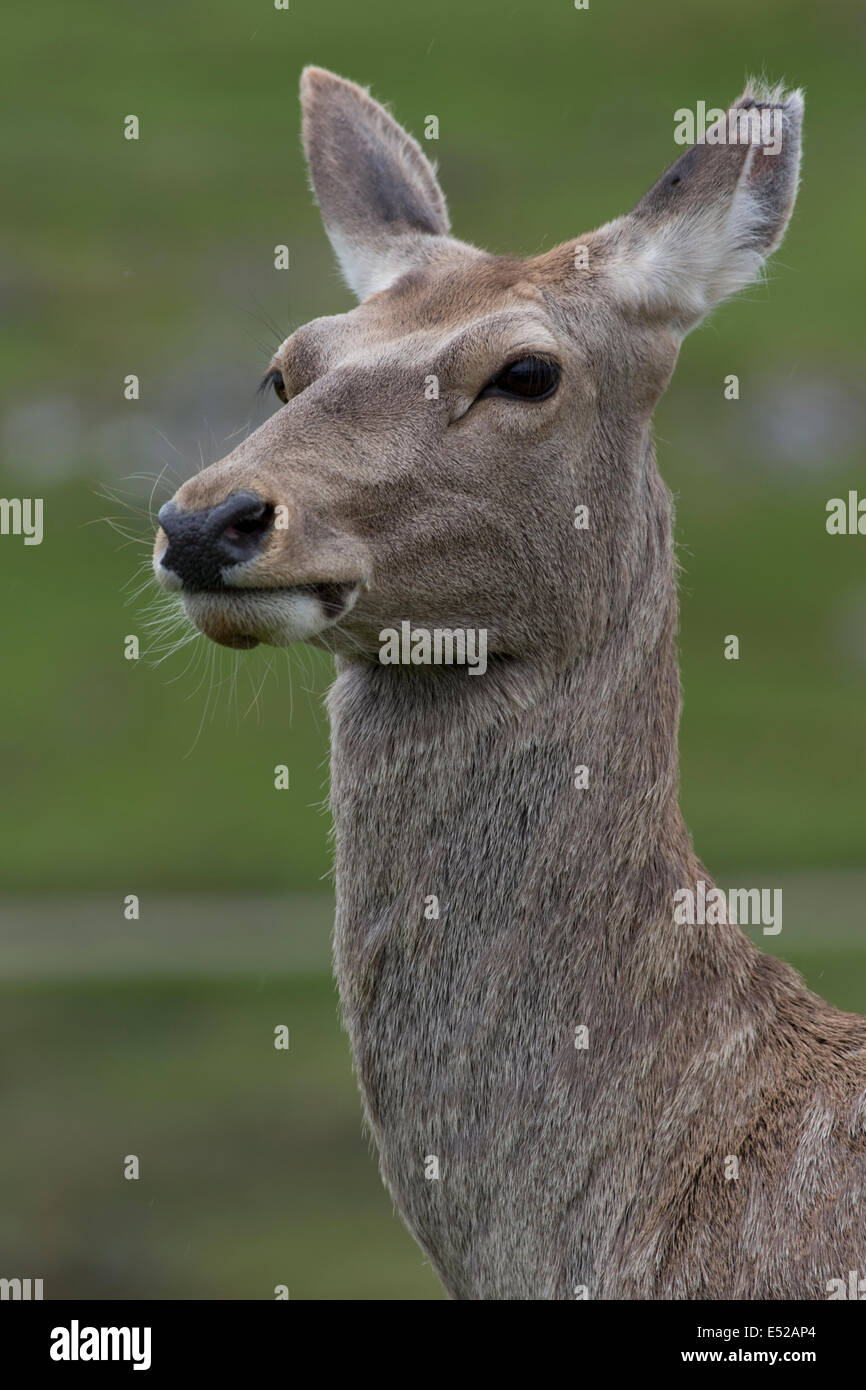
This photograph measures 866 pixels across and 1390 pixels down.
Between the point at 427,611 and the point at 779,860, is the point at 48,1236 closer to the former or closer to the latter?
the point at 427,611

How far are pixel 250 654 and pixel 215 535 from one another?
16.7 metres

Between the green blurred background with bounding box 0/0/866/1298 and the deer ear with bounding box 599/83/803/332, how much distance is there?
463 inches

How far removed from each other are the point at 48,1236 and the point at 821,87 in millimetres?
51680

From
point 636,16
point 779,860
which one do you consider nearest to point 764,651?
point 779,860

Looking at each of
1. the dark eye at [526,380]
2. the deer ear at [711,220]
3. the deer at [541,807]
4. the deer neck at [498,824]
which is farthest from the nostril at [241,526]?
the deer ear at [711,220]

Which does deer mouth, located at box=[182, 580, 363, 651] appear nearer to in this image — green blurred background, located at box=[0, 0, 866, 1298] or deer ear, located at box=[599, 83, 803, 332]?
deer ear, located at box=[599, 83, 803, 332]

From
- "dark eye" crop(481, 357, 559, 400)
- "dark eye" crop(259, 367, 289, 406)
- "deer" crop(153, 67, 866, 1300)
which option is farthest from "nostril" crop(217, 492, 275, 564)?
"dark eye" crop(259, 367, 289, 406)

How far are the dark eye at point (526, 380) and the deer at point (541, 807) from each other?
0.03 feet

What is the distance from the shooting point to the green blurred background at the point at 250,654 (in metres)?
22.5

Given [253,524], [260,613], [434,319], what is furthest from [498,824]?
[434,319]

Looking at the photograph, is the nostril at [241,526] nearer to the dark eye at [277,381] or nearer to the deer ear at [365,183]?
the dark eye at [277,381]

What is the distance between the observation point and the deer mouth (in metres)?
6.78

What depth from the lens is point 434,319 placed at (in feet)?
24.9

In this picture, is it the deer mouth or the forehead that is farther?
the forehead
